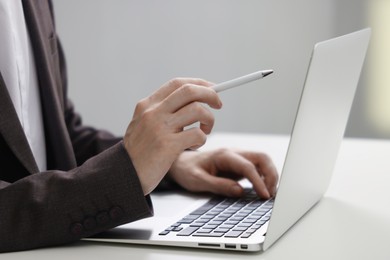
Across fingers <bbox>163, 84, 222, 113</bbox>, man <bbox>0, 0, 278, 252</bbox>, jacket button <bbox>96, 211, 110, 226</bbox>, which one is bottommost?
jacket button <bbox>96, 211, 110, 226</bbox>

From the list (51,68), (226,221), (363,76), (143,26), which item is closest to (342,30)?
(363,76)

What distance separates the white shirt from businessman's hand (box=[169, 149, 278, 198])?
262 mm

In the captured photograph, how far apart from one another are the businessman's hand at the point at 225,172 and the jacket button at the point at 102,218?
35 cm

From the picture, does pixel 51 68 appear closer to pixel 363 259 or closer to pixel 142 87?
pixel 363 259

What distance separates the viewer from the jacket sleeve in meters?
1.02

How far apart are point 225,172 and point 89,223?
0.46 meters

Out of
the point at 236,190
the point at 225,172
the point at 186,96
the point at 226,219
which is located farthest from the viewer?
the point at 225,172

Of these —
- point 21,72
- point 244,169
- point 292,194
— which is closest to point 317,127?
point 292,194

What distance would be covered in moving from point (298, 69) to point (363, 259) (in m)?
2.41

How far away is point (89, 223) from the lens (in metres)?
1.02

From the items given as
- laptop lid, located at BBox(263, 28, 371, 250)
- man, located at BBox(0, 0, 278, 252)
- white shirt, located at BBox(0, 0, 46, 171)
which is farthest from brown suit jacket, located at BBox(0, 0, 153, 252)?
white shirt, located at BBox(0, 0, 46, 171)

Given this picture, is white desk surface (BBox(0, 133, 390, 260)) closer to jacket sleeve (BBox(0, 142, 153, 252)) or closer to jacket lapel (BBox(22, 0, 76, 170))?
jacket sleeve (BBox(0, 142, 153, 252))

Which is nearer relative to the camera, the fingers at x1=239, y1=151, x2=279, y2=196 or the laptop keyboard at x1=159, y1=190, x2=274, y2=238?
the laptop keyboard at x1=159, y1=190, x2=274, y2=238

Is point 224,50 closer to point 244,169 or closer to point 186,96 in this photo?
point 244,169
